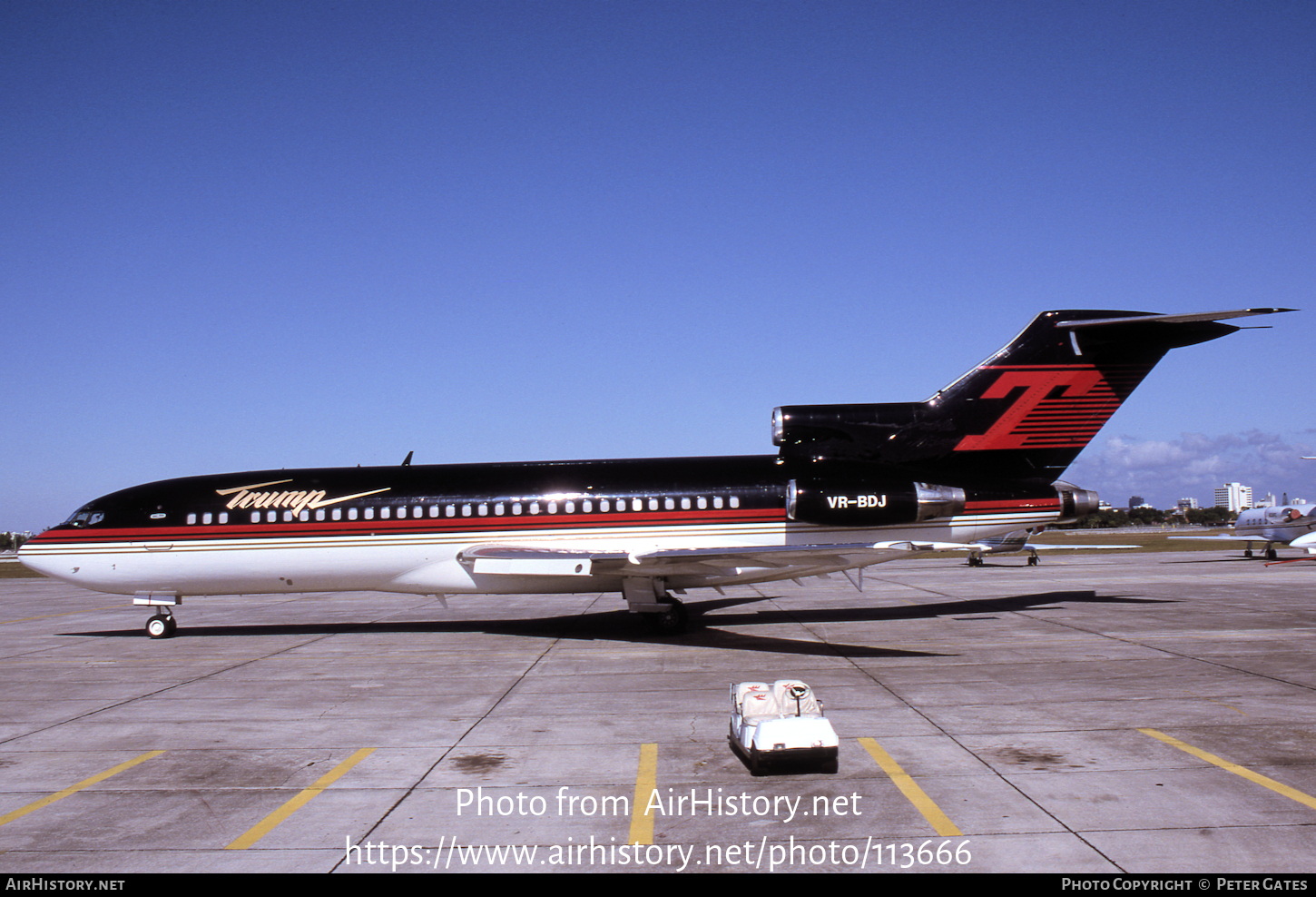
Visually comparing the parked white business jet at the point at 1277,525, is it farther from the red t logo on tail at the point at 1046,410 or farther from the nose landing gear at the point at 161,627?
the nose landing gear at the point at 161,627

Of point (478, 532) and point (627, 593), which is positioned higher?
point (478, 532)

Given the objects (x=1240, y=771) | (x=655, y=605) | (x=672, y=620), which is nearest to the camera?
(x=1240, y=771)

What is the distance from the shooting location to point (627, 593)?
59.5ft

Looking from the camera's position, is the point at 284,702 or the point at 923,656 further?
the point at 923,656

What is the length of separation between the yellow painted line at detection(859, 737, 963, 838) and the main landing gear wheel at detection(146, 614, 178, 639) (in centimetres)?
1631

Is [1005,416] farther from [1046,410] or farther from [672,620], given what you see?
[672,620]

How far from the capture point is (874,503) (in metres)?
17.9

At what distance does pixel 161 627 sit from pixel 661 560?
11.3 metres

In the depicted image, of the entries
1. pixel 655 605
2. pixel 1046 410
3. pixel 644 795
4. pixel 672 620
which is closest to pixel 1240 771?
pixel 644 795

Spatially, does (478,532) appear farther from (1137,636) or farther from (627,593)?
(1137,636)

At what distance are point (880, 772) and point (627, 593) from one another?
1034cm

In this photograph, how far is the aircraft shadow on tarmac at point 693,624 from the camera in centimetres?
1748
